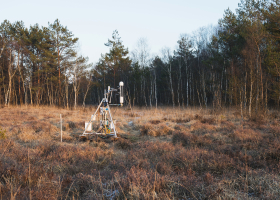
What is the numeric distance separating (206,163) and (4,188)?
3.80 metres

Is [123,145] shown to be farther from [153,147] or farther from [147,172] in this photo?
[147,172]

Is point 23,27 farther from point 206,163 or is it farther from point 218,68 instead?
point 206,163

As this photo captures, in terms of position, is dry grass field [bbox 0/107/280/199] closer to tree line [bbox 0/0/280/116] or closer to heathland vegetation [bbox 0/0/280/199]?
heathland vegetation [bbox 0/0/280/199]

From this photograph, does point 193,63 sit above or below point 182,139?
above

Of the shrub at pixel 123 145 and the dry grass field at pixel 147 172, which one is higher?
the dry grass field at pixel 147 172

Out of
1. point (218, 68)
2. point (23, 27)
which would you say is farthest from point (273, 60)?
point (23, 27)

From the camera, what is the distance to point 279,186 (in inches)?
110

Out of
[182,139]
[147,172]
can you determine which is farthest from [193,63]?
[147,172]

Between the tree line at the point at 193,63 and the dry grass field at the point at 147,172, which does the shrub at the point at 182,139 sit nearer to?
the dry grass field at the point at 147,172

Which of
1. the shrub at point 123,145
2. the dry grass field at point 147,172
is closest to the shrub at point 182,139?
the dry grass field at point 147,172

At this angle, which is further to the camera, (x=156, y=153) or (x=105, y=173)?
(x=156, y=153)

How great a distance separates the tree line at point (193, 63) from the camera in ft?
44.0

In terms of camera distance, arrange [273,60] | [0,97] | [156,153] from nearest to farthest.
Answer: [156,153]
[273,60]
[0,97]

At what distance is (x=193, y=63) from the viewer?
30.0 meters
